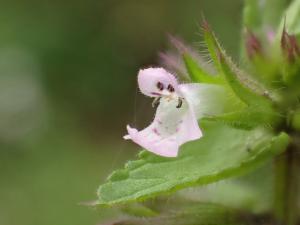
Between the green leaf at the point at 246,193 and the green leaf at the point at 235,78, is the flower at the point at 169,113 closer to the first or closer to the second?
the green leaf at the point at 235,78

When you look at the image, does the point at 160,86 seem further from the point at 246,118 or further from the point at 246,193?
the point at 246,193

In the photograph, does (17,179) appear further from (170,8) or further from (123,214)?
(123,214)

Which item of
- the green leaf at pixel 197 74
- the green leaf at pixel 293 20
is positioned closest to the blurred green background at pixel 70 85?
the green leaf at pixel 293 20

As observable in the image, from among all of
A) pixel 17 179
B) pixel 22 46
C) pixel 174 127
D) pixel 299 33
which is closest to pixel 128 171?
pixel 174 127

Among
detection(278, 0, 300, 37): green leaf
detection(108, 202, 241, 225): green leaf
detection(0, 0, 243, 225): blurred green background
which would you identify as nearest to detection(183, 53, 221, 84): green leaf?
detection(278, 0, 300, 37): green leaf

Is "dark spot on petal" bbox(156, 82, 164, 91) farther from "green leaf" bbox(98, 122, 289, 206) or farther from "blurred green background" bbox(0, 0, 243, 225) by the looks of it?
"blurred green background" bbox(0, 0, 243, 225)

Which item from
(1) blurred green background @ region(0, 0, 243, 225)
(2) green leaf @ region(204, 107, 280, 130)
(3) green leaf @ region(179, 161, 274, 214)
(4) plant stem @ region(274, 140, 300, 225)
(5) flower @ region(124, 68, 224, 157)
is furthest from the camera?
(1) blurred green background @ region(0, 0, 243, 225)
